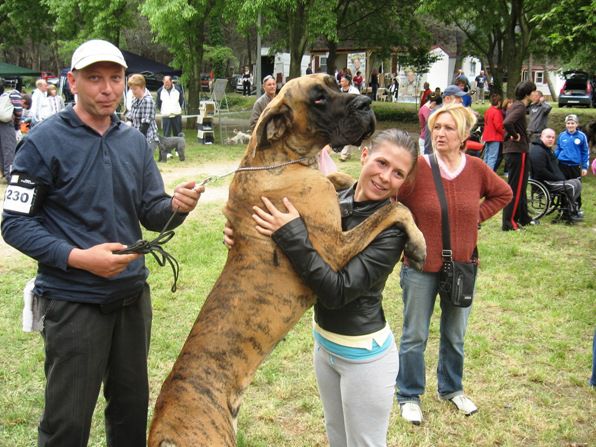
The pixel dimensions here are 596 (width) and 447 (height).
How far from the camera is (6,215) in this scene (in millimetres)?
2451

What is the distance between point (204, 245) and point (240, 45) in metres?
43.0

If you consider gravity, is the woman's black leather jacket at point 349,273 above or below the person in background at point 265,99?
below

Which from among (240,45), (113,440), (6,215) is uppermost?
(240,45)

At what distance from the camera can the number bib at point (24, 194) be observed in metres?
2.40

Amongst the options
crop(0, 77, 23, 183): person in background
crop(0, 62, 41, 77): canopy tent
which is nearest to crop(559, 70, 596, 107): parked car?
crop(0, 62, 41, 77): canopy tent

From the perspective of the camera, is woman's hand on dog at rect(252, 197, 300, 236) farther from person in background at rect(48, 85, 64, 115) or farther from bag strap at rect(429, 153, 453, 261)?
person in background at rect(48, 85, 64, 115)

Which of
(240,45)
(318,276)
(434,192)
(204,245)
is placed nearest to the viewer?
(318,276)

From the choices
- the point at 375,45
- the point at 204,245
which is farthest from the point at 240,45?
the point at 204,245

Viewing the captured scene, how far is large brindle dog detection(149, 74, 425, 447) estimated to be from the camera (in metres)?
2.37

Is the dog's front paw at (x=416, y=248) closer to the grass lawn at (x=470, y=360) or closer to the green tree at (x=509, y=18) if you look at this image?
the grass lawn at (x=470, y=360)

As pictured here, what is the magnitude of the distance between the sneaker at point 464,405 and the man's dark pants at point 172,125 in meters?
14.1

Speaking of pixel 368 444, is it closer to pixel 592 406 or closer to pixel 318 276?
pixel 318 276

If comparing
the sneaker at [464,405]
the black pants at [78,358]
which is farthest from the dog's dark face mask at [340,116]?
the sneaker at [464,405]

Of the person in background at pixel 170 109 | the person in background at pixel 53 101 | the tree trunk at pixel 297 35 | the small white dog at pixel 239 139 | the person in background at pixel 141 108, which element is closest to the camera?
the person in background at pixel 141 108
